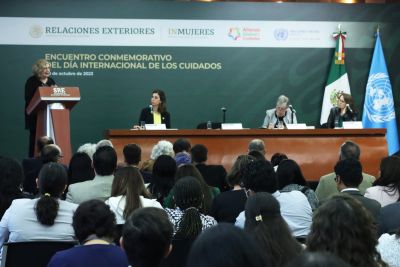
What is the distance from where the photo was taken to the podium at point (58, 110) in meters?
7.87

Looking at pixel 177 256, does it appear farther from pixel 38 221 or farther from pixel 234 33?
pixel 234 33

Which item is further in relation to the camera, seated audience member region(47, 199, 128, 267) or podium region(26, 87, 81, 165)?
podium region(26, 87, 81, 165)

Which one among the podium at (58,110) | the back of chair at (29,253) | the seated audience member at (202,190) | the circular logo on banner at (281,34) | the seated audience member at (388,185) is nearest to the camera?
the back of chair at (29,253)

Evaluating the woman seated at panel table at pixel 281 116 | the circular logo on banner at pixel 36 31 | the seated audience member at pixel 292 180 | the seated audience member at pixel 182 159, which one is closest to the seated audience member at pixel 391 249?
the seated audience member at pixel 292 180

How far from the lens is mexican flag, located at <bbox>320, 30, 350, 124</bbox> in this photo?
1170 cm

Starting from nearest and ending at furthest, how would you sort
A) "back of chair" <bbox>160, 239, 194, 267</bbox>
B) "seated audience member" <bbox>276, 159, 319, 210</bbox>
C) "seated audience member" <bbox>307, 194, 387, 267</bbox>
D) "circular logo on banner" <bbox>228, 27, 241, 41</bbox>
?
"seated audience member" <bbox>307, 194, 387, 267</bbox>
"back of chair" <bbox>160, 239, 194, 267</bbox>
"seated audience member" <bbox>276, 159, 319, 210</bbox>
"circular logo on banner" <bbox>228, 27, 241, 41</bbox>

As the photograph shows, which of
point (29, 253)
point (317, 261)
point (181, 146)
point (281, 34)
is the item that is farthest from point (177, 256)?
point (281, 34)

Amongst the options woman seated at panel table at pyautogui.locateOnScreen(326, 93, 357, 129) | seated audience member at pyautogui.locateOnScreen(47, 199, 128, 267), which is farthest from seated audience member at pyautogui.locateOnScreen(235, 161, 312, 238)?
woman seated at panel table at pyautogui.locateOnScreen(326, 93, 357, 129)

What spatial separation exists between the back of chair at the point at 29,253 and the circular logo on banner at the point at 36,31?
8202mm

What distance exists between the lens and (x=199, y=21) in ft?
37.8

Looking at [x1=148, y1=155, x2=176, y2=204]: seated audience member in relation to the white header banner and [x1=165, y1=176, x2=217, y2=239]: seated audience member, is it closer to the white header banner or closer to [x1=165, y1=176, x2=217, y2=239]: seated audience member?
[x1=165, y1=176, x2=217, y2=239]: seated audience member

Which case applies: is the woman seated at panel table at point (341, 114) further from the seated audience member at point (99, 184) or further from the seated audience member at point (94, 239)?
the seated audience member at point (94, 239)

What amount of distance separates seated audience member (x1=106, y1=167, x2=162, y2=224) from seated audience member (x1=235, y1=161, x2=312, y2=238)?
0.59m

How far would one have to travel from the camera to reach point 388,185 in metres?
4.97
